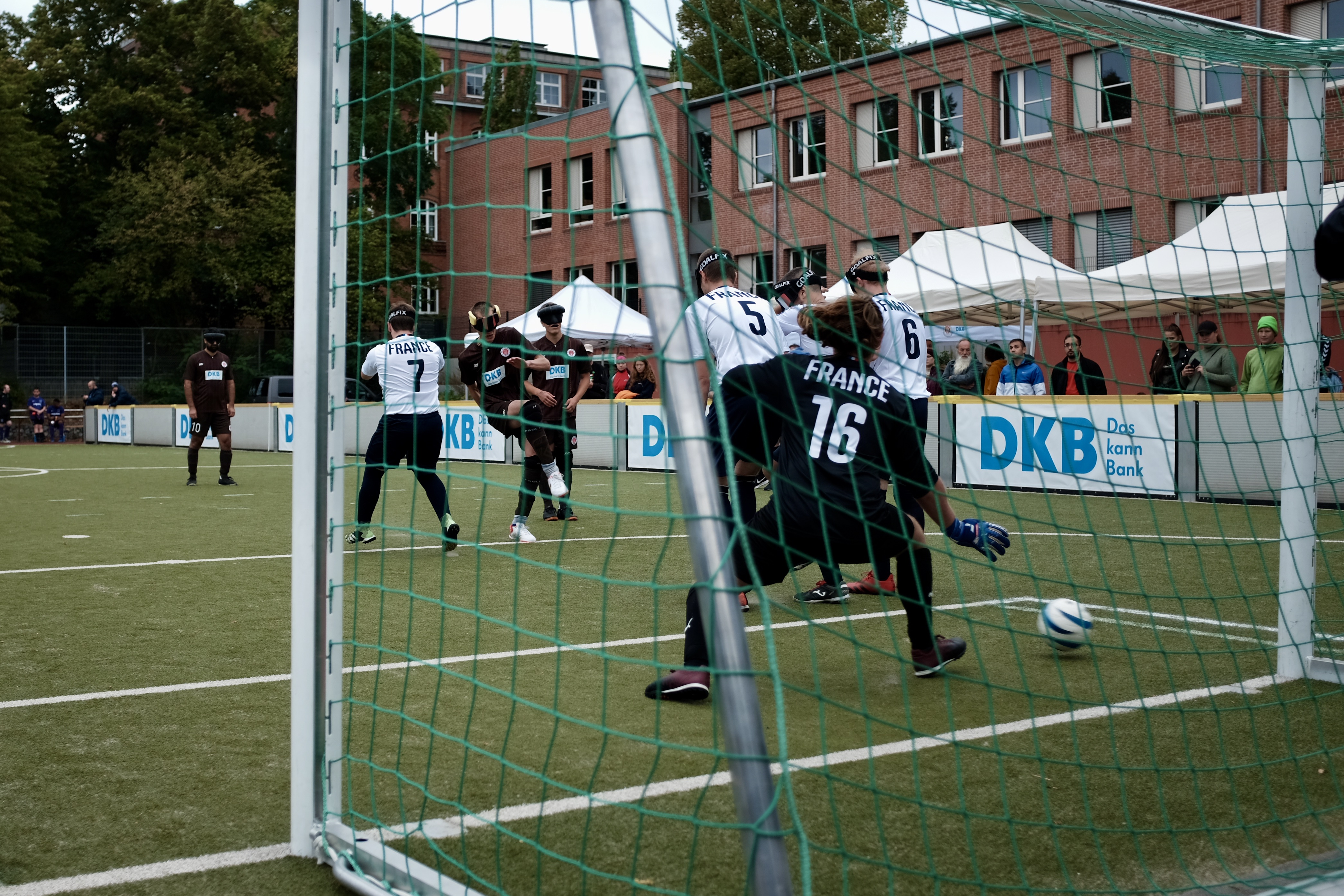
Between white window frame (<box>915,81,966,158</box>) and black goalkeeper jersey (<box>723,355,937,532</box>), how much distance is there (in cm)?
92

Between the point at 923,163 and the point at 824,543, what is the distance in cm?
165

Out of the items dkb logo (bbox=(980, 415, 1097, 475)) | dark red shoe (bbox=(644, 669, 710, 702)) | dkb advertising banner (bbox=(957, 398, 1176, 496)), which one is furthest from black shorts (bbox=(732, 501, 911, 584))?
dkb logo (bbox=(980, 415, 1097, 475))

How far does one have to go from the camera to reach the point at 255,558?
862 centimetres

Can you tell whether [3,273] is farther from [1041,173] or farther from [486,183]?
[486,183]

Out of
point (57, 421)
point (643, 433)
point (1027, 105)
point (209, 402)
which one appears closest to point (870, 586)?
point (643, 433)

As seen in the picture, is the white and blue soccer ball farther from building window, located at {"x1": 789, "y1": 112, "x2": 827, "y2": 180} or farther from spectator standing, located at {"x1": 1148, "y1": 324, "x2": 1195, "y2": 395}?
spectator standing, located at {"x1": 1148, "y1": 324, "x2": 1195, "y2": 395}

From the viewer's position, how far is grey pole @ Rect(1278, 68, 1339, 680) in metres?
4.90

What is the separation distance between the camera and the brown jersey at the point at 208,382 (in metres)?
15.8

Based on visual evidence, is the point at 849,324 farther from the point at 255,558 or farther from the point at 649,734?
the point at 255,558

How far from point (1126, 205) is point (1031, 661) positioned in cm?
1816

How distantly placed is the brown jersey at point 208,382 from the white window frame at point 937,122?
8.97m

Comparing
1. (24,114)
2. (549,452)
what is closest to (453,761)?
(549,452)

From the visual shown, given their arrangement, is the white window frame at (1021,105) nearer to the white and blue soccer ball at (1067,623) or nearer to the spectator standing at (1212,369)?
the white and blue soccer ball at (1067,623)

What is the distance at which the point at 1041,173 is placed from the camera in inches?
860
